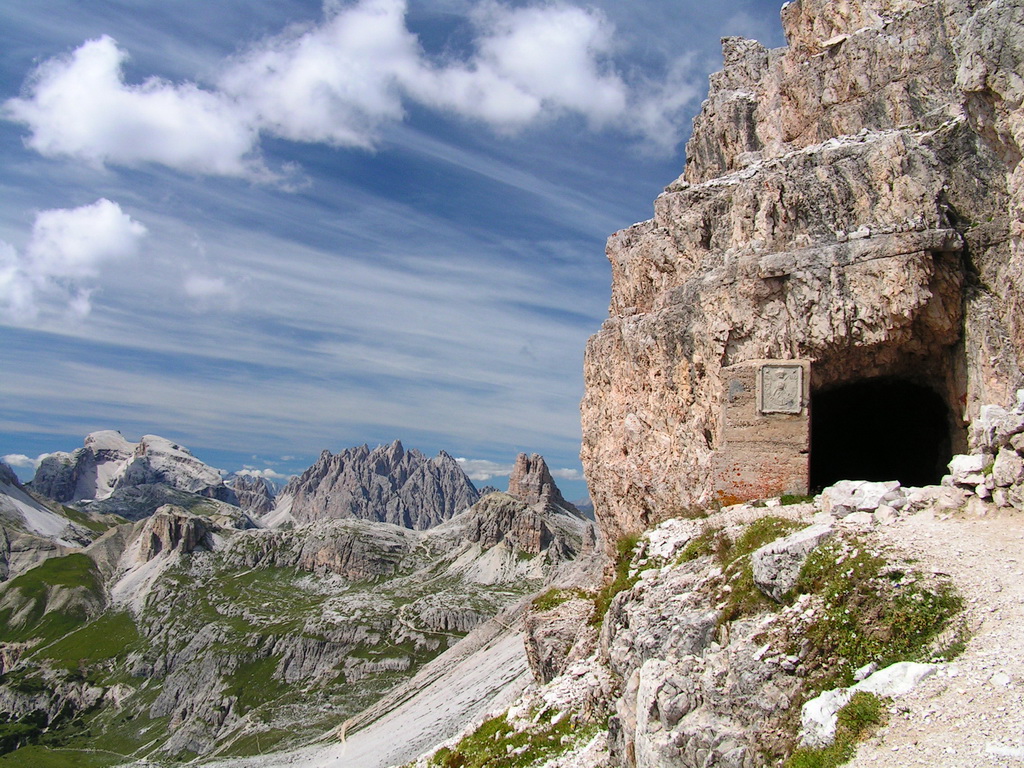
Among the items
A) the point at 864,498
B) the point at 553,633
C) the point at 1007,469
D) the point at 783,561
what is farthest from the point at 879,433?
the point at 783,561

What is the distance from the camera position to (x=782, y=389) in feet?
65.9

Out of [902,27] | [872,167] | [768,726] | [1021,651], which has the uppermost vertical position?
[902,27]

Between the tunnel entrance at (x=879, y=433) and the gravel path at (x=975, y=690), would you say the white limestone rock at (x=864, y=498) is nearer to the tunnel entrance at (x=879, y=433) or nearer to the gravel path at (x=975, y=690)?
the gravel path at (x=975, y=690)

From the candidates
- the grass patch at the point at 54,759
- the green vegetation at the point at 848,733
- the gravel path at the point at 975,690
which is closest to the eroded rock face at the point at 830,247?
the gravel path at the point at 975,690

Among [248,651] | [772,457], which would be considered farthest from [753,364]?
[248,651]

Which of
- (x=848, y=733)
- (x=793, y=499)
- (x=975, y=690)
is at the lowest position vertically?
(x=848, y=733)

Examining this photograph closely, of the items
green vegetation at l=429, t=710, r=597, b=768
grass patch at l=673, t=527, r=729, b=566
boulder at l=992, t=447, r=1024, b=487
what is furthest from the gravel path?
green vegetation at l=429, t=710, r=597, b=768

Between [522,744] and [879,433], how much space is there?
1921cm

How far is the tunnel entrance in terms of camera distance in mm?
24875

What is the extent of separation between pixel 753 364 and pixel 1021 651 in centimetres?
1116

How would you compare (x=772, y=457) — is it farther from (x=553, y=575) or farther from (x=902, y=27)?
(x=553, y=575)

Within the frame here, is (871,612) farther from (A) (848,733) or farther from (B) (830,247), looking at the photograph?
(B) (830,247)

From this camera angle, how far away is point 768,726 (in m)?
11.1

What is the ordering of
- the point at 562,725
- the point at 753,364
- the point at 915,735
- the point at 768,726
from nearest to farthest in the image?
the point at 915,735 < the point at 768,726 < the point at 562,725 < the point at 753,364
